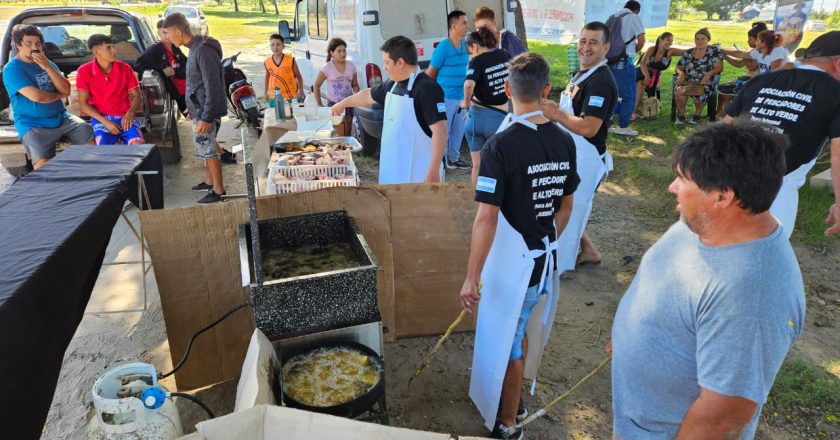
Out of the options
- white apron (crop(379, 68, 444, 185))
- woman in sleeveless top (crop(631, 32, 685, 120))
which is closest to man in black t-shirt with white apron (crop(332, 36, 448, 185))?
white apron (crop(379, 68, 444, 185))

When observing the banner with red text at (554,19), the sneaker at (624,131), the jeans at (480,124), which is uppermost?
the banner with red text at (554,19)

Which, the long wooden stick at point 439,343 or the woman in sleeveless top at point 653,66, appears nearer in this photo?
the long wooden stick at point 439,343

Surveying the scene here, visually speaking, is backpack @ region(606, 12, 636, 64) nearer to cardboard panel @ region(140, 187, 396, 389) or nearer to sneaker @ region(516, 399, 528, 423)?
cardboard panel @ region(140, 187, 396, 389)

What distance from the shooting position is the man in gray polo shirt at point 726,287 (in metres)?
1.33

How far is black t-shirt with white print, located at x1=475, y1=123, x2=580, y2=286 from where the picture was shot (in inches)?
96.9

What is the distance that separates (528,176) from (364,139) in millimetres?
5379

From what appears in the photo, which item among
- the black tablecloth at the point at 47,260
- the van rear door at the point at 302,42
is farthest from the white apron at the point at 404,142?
the van rear door at the point at 302,42

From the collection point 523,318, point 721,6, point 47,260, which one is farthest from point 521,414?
point 721,6

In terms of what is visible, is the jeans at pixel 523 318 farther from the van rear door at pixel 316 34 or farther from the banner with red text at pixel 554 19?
the banner with red text at pixel 554 19

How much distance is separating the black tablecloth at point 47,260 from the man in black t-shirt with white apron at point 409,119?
1869mm

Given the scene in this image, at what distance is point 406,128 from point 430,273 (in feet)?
3.95

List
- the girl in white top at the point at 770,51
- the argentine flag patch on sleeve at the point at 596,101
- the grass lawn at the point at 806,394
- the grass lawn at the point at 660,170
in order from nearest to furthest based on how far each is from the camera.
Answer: the grass lawn at the point at 806,394, the argentine flag patch on sleeve at the point at 596,101, the grass lawn at the point at 660,170, the girl in white top at the point at 770,51

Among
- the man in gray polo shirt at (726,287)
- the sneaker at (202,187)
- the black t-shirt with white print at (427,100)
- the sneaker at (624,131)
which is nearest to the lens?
the man in gray polo shirt at (726,287)

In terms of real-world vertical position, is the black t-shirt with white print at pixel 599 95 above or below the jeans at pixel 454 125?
above
